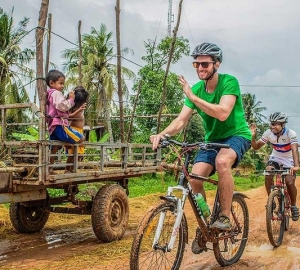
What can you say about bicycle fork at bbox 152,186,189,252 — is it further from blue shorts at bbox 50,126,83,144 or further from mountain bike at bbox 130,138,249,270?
blue shorts at bbox 50,126,83,144

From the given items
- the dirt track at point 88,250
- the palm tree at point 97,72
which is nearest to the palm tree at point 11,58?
the palm tree at point 97,72

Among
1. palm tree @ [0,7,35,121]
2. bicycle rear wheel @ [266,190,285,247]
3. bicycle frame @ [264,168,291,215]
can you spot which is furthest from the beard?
palm tree @ [0,7,35,121]

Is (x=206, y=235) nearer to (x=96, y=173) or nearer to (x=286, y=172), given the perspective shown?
(x=96, y=173)

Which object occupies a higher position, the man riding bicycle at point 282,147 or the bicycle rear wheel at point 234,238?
the man riding bicycle at point 282,147

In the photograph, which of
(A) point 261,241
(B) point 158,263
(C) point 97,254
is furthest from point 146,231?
(A) point 261,241

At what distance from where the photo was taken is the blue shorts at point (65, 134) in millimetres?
6316

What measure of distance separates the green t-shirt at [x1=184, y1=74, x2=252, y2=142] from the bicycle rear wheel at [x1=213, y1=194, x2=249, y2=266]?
87 cm

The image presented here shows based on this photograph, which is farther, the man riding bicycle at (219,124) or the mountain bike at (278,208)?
the mountain bike at (278,208)

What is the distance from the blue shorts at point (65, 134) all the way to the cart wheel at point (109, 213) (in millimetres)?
1081

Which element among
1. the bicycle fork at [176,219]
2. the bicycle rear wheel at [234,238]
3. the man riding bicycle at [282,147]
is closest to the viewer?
the bicycle fork at [176,219]

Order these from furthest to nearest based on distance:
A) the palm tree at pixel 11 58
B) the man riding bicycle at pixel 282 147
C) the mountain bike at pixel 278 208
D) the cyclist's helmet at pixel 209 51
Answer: the palm tree at pixel 11 58 → the man riding bicycle at pixel 282 147 → the mountain bike at pixel 278 208 → the cyclist's helmet at pixel 209 51

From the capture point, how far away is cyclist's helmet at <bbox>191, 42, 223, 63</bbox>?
14.5 feet

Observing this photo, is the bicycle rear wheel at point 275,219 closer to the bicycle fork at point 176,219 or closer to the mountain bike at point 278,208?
the mountain bike at point 278,208

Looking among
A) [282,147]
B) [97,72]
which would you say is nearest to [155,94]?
[97,72]
